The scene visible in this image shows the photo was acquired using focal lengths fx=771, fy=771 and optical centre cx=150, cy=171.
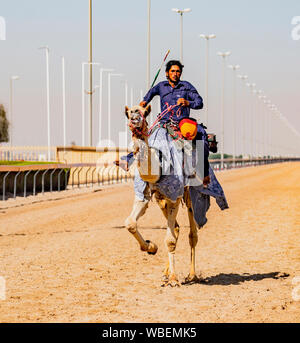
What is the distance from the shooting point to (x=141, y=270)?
10438 millimetres

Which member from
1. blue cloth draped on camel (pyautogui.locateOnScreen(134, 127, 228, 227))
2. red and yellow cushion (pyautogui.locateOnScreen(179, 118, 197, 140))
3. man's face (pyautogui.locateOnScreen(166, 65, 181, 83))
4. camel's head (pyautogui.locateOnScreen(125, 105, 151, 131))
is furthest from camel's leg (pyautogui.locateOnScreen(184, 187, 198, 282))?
camel's head (pyautogui.locateOnScreen(125, 105, 151, 131))

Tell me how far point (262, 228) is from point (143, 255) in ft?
14.8

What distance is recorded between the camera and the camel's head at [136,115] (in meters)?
8.05

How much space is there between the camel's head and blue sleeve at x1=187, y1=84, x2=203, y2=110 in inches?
45.7

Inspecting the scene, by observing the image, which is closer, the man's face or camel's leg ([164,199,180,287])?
camel's leg ([164,199,180,287])

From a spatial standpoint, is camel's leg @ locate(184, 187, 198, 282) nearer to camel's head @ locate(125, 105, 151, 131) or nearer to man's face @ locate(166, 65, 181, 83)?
man's face @ locate(166, 65, 181, 83)

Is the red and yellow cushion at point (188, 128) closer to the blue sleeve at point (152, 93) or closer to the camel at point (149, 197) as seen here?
the blue sleeve at point (152, 93)

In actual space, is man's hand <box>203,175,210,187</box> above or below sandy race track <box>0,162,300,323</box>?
above

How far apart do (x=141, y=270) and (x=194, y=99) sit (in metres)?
2.59

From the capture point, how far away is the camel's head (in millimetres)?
8047

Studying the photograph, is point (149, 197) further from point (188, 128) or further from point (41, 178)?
point (41, 178)

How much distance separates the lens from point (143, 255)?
11930 mm
